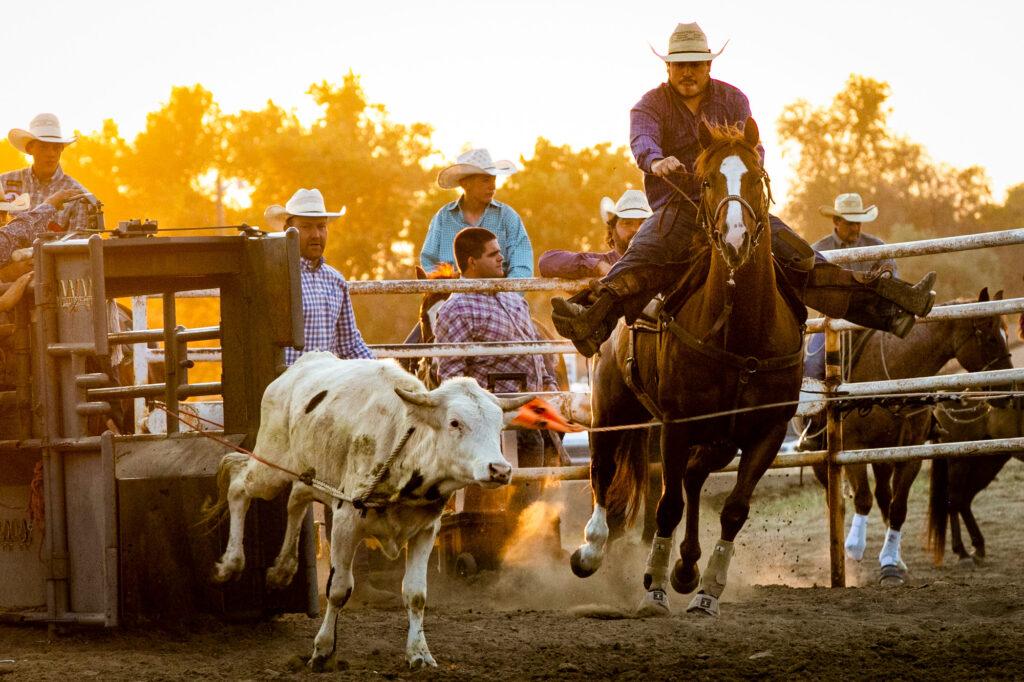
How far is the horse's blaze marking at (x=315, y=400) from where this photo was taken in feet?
22.8

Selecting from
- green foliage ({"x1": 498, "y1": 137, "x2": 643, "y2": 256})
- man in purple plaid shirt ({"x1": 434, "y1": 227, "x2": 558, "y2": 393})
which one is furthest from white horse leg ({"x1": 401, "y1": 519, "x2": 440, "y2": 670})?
green foliage ({"x1": 498, "y1": 137, "x2": 643, "y2": 256})

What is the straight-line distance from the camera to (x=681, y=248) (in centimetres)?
750

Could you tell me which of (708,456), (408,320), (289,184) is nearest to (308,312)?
(708,456)

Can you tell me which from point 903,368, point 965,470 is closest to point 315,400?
point 903,368

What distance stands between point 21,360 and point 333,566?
8.03 ft

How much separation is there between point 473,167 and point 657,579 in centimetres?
373

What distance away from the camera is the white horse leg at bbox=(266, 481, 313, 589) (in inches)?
282

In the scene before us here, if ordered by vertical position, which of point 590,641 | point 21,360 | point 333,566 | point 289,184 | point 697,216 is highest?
point 289,184

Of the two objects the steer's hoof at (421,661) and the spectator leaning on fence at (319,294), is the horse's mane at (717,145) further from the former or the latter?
the spectator leaning on fence at (319,294)

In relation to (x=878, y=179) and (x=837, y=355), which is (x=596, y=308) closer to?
(x=837, y=355)

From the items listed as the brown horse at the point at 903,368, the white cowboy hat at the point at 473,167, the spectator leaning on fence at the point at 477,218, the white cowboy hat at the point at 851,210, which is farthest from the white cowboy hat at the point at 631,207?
the white cowboy hat at the point at 851,210

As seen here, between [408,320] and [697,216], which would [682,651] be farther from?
[408,320]

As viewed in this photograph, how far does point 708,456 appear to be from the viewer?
24.7ft

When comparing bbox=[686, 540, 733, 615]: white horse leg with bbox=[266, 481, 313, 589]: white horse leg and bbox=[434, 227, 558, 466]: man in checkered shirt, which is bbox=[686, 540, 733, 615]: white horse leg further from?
bbox=[434, 227, 558, 466]: man in checkered shirt
